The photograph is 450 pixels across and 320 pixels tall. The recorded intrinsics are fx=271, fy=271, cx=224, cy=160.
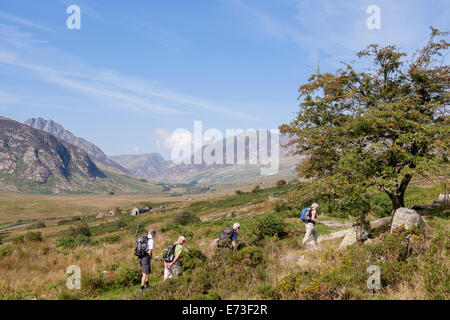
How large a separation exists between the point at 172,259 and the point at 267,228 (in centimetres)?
903

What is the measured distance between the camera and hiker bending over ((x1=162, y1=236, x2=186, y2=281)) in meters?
10.6

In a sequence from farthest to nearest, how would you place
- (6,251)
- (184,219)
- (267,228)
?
1. (184,219)
2. (267,228)
3. (6,251)

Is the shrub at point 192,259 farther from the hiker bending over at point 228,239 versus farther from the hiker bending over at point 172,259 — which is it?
the hiker bending over at point 172,259

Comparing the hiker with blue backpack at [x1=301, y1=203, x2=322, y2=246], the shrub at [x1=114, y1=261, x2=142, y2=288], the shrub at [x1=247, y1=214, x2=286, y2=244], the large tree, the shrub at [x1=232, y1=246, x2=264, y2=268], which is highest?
the large tree

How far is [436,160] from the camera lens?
12.3 m

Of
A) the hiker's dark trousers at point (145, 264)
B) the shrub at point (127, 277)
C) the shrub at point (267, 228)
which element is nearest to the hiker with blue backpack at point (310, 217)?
the shrub at point (267, 228)

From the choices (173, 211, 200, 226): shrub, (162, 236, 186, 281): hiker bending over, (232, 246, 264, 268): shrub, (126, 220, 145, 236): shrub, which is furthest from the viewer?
(173, 211, 200, 226): shrub

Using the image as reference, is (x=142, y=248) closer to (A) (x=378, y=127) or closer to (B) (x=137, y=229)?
(A) (x=378, y=127)

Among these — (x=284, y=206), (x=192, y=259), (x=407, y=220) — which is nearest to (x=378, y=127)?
(x=407, y=220)

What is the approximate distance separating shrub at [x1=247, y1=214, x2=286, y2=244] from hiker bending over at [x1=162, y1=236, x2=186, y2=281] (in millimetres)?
7163

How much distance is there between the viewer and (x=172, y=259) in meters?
10.7

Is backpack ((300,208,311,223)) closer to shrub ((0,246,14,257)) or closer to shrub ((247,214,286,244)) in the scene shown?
shrub ((247,214,286,244))

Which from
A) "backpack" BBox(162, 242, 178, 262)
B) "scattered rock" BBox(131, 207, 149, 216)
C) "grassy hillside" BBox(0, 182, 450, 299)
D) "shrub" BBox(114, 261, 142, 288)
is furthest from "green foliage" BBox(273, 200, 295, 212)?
"scattered rock" BBox(131, 207, 149, 216)
